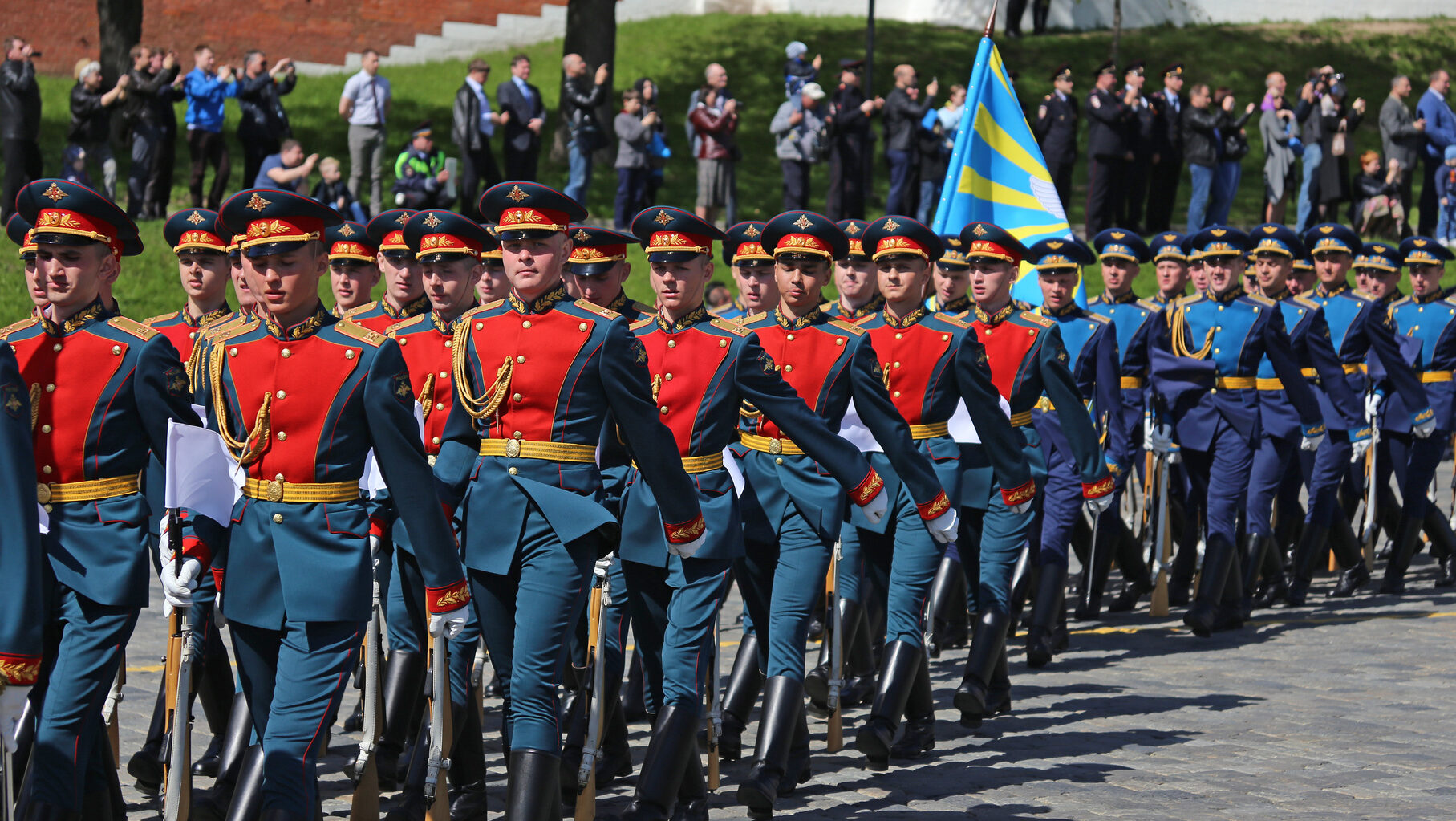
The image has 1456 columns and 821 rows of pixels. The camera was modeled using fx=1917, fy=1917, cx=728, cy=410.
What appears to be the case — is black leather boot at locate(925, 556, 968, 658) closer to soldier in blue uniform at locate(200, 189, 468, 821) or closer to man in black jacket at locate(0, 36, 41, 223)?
soldier in blue uniform at locate(200, 189, 468, 821)

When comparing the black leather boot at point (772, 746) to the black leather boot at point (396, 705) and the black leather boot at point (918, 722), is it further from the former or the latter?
the black leather boot at point (396, 705)

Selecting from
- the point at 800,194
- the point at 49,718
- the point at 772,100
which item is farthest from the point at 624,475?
the point at 772,100

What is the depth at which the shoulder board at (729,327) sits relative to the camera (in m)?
6.95

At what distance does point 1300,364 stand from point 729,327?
6.16m

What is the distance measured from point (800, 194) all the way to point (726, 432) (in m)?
14.6

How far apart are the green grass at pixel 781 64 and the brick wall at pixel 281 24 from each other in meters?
1.28

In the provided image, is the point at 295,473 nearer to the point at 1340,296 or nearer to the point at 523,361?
the point at 523,361

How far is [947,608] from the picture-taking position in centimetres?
1024

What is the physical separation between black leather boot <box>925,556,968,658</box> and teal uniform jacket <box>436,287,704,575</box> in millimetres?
4023

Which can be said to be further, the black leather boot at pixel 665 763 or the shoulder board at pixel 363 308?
the shoulder board at pixel 363 308

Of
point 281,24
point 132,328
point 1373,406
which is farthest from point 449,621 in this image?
point 281,24

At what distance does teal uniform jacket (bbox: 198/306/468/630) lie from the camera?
17.8 ft

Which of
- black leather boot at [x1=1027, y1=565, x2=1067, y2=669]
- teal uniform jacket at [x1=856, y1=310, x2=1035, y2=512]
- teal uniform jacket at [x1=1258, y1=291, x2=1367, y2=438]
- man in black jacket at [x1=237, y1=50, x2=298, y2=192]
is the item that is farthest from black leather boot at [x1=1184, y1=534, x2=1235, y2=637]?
man in black jacket at [x1=237, y1=50, x2=298, y2=192]

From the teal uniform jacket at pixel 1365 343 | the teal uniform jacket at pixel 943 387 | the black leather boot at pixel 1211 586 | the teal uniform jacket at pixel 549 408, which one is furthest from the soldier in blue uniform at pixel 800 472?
the teal uniform jacket at pixel 1365 343
